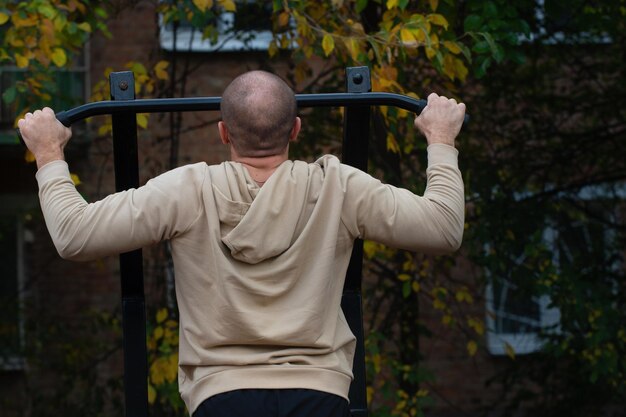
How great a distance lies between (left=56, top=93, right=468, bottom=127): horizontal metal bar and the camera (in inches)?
117

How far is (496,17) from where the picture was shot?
581 cm

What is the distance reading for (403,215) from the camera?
2711mm

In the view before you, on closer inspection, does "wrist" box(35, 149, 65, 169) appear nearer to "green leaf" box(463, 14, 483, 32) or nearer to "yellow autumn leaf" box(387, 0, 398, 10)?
"yellow autumn leaf" box(387, 0, 398, 10)

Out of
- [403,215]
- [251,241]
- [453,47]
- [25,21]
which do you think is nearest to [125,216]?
[251,241]

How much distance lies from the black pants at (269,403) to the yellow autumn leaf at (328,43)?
2.80m

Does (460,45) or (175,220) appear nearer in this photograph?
(175,220)

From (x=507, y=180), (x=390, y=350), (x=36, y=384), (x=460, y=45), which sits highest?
(x=460, y=45)

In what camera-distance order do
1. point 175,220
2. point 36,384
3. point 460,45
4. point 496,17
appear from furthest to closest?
point 36,384, point 496,17, point 460,45, point 175,220

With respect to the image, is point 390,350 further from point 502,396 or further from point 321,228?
point 321,228

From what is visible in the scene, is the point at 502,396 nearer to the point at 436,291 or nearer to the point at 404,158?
the point at 436,291

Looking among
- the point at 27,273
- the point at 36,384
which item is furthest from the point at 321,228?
the point at 27,273

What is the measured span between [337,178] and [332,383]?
460 mm

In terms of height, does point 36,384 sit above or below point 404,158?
below

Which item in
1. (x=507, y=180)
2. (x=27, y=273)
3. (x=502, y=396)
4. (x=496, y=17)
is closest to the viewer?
(x=496, y=17)
